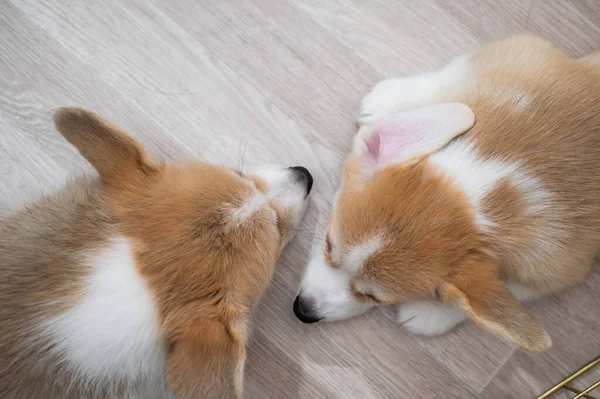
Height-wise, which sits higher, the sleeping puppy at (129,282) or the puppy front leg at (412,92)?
the puppy front leg at (412,92)

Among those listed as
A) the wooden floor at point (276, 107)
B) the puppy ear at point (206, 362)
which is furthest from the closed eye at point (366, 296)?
the puppy ear at point (206, 362)

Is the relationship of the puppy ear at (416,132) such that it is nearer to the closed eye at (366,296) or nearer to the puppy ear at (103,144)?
the closed eye at (366,296)

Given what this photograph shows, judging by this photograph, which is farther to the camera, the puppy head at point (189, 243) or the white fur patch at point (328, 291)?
the white fur patch at point (328, 291)

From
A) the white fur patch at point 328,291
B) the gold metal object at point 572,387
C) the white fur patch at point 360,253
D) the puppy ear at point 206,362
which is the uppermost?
the white fur patch at point 360,253

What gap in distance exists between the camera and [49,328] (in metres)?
0.99

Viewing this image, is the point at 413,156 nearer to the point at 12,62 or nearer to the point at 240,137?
the point at 240,137

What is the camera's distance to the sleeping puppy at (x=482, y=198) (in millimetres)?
1162

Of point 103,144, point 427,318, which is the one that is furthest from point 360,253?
point 103,144

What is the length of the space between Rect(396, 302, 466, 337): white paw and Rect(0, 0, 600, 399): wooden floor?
0.21ft

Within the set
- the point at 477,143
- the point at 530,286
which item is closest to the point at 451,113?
the point at 477,143

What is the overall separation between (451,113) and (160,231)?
2.60 feet

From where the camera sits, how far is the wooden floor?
164cm

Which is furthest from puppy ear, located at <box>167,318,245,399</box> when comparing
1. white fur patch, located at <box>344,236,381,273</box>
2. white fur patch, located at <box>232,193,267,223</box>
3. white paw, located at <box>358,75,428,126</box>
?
white paw, located at <box>358,75,428,126</box>

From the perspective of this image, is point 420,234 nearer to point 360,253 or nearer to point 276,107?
point 360,253
